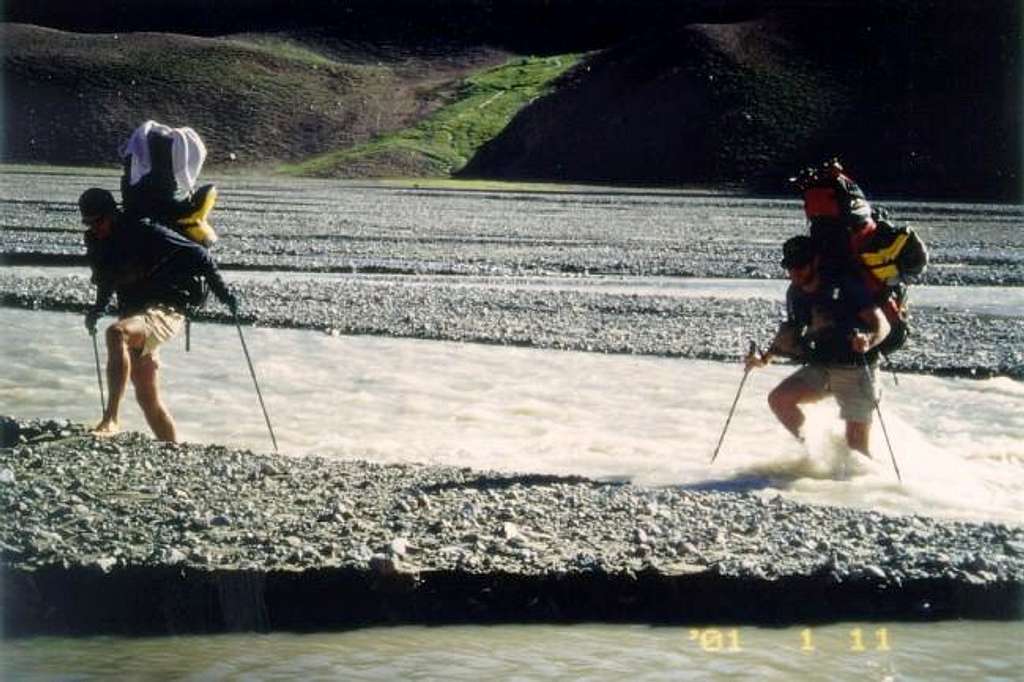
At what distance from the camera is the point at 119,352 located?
9500 millimetres

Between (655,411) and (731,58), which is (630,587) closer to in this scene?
(655,411)

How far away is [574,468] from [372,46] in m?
145

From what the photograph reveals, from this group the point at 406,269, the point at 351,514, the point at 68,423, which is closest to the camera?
the point at 351,514

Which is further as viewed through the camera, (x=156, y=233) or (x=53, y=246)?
(x=53, y=246)

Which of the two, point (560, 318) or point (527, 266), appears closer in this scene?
point (560, 318)

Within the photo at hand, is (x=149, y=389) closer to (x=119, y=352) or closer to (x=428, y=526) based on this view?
(x=119, y=352)

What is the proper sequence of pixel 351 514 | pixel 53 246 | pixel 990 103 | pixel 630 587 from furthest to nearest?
1. pixel 990 103
2. pixel 53 246
3. pixel 351 514
4. pixel 630 587

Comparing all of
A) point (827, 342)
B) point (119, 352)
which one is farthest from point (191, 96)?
point (827, 342)

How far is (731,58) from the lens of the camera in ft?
317

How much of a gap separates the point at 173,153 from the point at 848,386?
3.73 metres

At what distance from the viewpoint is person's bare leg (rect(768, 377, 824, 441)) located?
9.70 m

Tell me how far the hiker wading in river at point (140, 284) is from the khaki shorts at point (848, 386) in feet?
10.2

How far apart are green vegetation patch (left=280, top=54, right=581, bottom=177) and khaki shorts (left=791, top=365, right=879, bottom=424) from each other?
97.0m

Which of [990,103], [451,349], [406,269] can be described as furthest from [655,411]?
[990,103]
